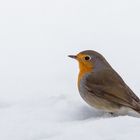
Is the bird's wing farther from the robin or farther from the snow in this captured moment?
the snow

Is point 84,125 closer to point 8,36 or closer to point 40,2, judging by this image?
point 8,36

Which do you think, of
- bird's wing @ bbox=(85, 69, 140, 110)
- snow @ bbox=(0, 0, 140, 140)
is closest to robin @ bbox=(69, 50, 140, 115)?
bird's wing @ bbox=(85, 69, 140, 110)

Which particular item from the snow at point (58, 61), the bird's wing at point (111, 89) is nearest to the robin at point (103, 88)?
the bird's wing at point (111, 89)

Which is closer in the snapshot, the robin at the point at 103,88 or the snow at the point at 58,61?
the snow at the point at 58,61

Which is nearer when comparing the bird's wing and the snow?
the snow

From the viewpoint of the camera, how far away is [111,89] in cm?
779

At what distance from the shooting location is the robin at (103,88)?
7586mm

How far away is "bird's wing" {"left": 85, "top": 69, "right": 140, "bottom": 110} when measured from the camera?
7586 millimetres

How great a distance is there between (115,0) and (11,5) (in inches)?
73.5

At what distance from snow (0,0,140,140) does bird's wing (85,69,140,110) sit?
0.20 meters

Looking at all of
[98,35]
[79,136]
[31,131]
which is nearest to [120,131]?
[79,136]

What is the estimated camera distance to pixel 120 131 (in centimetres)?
618

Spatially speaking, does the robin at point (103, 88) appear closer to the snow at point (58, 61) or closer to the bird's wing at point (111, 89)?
the bird's wing at point (111, 89)

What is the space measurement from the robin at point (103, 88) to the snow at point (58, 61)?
12 centimetres
